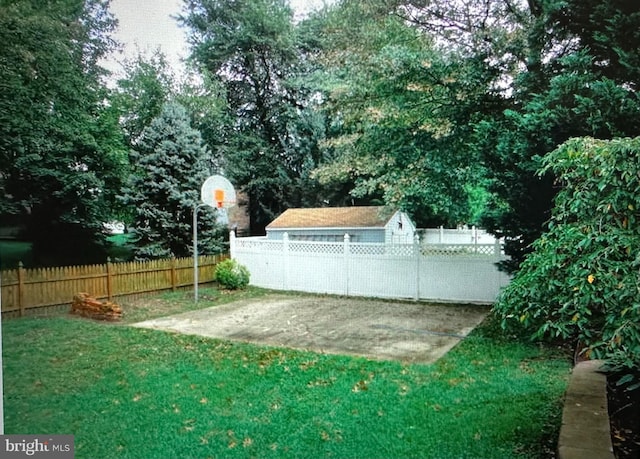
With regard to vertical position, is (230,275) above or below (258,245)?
below

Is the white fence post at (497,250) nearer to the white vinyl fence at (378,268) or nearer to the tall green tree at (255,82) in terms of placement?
the white vinyl fence at (378,268)

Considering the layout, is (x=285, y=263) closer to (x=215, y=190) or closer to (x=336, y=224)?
(x=215, y=190)

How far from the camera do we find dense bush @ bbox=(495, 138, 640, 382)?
116 centimetres

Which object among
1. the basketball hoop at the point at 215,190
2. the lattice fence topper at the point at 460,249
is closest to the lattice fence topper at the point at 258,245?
the basketball hoop at the point at 215,190

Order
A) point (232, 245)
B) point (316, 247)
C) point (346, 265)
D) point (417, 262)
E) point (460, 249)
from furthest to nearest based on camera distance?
1. point (232, 245)
2. point (316, 247)
3. point (346, 265)
4. point (417, 262)
5. point (460, 249)

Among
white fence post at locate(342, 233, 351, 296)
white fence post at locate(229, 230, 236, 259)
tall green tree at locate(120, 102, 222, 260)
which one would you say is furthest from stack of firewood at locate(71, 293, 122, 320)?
white fence post at locate(342, 233, 351, 296)

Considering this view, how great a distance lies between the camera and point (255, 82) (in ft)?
10.6

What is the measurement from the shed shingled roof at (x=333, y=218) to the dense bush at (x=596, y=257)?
4970 millimetres

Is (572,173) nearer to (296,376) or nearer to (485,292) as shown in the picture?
(296,376)

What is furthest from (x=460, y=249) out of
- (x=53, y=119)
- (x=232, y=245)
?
(x=53, y=119)

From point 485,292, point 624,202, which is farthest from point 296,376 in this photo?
point 485,292

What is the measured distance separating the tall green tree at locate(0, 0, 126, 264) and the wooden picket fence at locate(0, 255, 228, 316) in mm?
173

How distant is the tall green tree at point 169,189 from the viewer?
2.99 metres

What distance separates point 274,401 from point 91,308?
2075 mm
